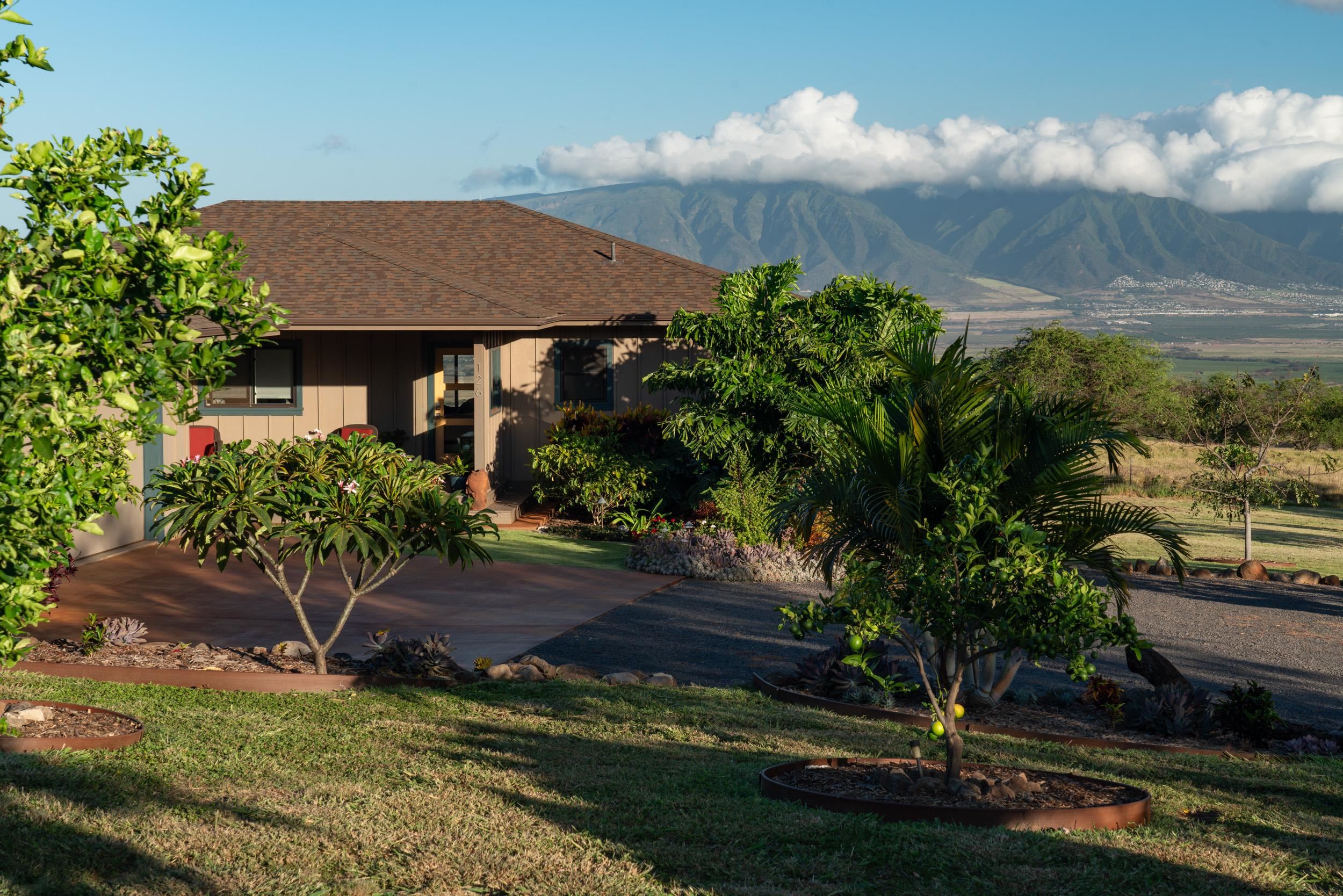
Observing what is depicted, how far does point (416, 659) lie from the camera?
366 inches

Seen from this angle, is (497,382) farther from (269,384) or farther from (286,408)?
(269,384)

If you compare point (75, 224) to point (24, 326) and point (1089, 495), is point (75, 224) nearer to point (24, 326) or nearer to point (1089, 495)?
point (24, 326)

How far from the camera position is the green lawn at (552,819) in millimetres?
4848

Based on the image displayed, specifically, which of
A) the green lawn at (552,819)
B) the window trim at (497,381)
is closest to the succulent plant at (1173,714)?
the green lawn at (552,819)

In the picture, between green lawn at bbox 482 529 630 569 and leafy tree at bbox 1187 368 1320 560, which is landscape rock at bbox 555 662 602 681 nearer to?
green lawn at bbox 482 529 630 569

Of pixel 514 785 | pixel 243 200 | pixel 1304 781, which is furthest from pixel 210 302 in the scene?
pixel 243 200

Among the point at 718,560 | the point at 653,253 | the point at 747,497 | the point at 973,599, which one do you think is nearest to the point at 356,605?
the point at 718,560

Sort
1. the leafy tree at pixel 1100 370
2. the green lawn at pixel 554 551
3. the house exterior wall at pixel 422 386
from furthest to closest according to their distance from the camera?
the leafy tree at pixel 1100 370 → the house exterior wall at pixel 422 386 → the green lawn at pixel 554 551

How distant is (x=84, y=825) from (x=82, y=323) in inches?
84.7

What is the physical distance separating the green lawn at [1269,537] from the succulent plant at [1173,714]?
11220mm

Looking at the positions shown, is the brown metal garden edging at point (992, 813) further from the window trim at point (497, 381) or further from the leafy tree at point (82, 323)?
the window trim at point (497, 381)

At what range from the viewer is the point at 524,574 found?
47.8ft

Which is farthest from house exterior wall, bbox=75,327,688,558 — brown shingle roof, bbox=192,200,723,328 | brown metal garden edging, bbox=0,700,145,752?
brown metal garden edging, bbox=0,700,145,752

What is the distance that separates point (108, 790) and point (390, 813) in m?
1.34
